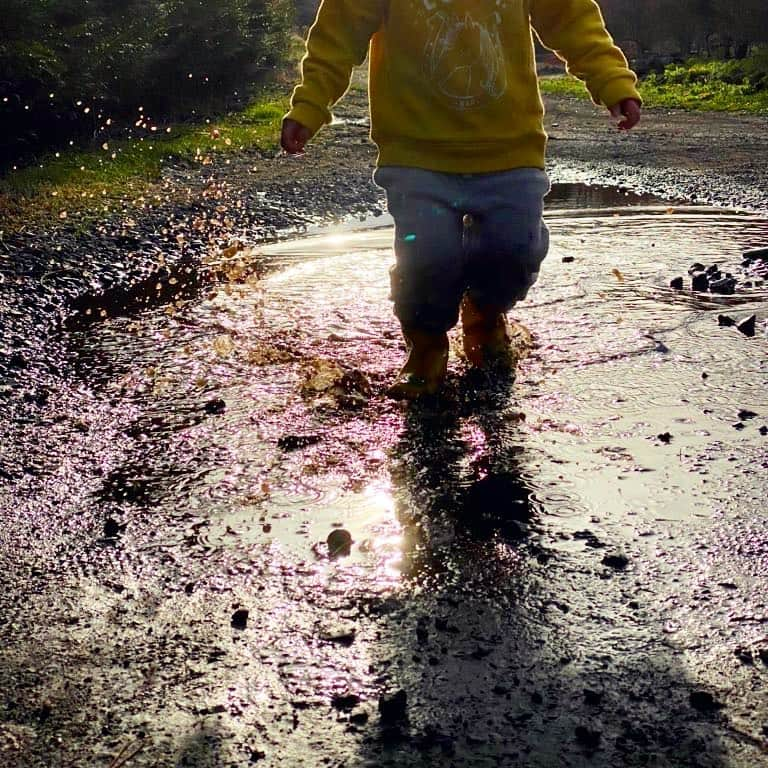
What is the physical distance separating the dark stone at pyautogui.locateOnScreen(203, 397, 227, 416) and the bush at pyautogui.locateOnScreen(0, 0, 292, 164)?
6185 millimetres

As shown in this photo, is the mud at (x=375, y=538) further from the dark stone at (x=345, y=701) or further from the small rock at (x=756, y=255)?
the small rock at (x=756, y=255)

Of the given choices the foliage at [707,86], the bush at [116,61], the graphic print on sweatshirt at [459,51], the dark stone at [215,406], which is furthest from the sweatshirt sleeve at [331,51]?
the foliage at [707,86]

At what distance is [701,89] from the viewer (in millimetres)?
18016

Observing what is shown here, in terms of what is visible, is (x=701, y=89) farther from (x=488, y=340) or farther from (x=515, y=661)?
(x=515, y=661)

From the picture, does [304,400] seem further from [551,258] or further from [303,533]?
[551,258]

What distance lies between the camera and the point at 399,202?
12.7ft

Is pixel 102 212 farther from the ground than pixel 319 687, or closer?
closer

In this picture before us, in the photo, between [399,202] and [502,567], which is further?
[399,202]

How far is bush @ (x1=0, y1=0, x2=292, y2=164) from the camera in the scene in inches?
358

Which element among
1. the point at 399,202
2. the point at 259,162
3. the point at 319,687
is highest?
the point at 399,202

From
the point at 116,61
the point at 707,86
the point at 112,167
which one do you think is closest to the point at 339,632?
the point at 112,167

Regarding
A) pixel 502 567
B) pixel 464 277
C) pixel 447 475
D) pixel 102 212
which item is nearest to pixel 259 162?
pixel 102 212

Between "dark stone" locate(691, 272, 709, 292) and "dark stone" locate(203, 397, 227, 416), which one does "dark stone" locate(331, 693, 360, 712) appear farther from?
"dark stone" locate(691, 272, 709, 292)

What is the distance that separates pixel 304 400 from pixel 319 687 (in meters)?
1.76
